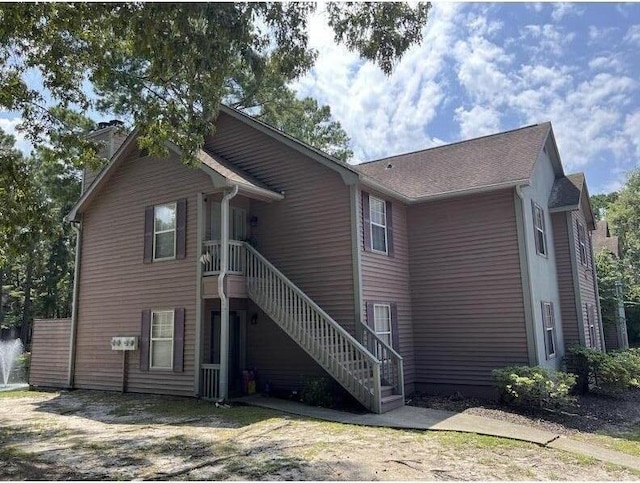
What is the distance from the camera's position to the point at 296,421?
367 inches

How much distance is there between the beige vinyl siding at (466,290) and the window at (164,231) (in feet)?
22.3

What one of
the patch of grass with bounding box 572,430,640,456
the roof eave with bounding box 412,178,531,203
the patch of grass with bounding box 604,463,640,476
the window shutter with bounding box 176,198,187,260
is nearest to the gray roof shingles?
the roof eave with bounding box 412,178,531,203

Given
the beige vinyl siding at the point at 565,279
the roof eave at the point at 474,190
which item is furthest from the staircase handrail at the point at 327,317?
the beige vinyl siding at the point at 565,279

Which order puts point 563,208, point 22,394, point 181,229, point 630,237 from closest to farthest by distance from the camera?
point 181,229
point 22,394
point 563,208
point 630,237

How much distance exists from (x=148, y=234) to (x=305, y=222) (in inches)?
178

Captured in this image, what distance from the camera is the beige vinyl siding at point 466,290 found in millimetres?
12617

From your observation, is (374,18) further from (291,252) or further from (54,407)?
(54,407)

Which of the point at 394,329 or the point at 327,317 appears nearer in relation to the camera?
the point at 327,317

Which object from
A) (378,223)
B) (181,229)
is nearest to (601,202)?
(378,223)

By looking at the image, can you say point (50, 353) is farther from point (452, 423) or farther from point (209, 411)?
point (452, 423)

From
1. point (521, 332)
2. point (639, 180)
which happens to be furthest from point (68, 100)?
point (639, 180)

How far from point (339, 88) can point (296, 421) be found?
323 inches

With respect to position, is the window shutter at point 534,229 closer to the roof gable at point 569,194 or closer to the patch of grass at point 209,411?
the roof gable at point 569,194

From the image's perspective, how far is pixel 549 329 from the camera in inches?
538
